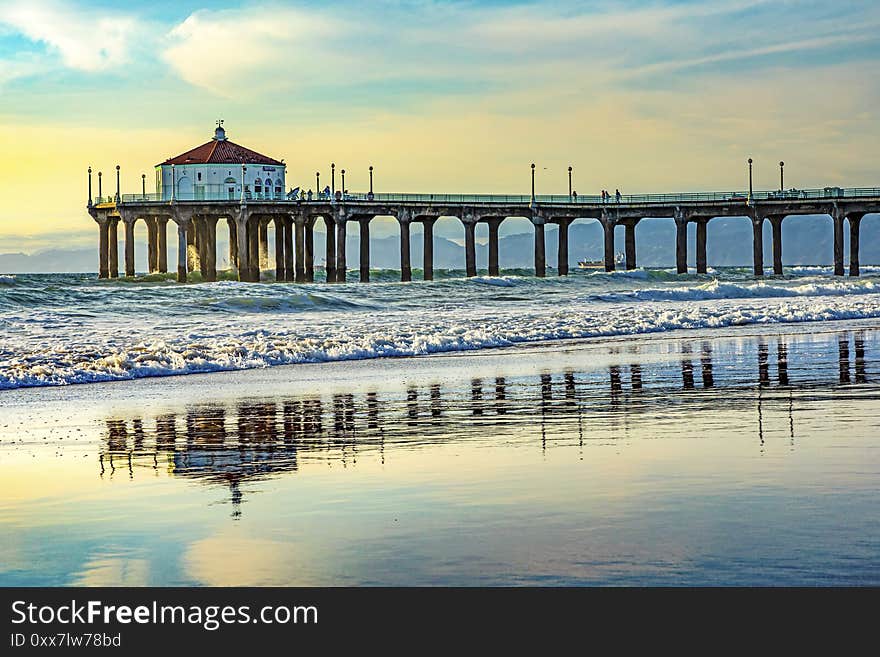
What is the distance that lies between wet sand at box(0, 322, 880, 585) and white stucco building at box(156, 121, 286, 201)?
89995mm

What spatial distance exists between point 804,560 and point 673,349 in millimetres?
17455

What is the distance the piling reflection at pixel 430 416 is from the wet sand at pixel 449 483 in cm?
5

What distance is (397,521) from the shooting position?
8047 millimetres

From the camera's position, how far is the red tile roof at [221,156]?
349 ft

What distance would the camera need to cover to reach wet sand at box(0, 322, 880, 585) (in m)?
6.89

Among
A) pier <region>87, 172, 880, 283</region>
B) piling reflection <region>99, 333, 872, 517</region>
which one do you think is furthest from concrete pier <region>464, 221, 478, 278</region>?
piling reflection <region>99, 333, 872, 517</region>

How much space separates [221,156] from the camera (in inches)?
4208

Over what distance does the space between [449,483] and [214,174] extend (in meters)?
99.2

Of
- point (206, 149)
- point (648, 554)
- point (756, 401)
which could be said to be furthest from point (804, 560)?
point (206, 149)

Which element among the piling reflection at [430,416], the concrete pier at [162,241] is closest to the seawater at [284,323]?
the piling reflection at [430,416]

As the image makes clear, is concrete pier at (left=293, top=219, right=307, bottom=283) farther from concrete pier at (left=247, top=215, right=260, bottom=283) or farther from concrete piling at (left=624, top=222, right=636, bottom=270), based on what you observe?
concrete piling at (left=624, top=222, right=636, bottom=270)

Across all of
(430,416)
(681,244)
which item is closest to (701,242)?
(681,244)

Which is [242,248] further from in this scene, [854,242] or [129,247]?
[854,242]

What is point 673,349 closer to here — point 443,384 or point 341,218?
point 443,384
